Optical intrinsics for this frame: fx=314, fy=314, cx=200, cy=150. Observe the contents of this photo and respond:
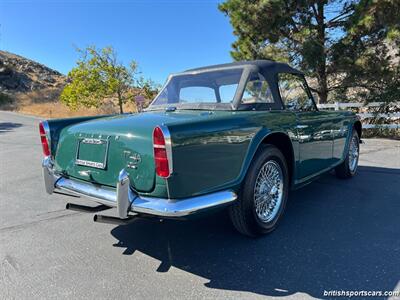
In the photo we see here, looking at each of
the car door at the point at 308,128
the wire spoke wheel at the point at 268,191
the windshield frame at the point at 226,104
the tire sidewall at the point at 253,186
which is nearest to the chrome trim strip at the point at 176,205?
the tire sidewall at the point at 253,186

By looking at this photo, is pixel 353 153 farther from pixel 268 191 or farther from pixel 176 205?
pixel 176 205

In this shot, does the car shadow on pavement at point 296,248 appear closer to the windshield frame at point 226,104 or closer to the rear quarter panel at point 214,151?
the rear quarter panel at point 214,151

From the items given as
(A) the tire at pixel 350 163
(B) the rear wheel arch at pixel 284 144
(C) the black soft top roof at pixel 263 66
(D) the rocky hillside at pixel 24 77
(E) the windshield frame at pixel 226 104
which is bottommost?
(A) the tire at pixel 350 163

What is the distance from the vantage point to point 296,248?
280cm

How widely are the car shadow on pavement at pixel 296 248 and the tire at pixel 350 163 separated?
3.08ft

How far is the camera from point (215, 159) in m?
2.52

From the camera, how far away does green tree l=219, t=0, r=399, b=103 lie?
9.82 metres

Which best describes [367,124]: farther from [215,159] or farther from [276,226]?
[215,159]

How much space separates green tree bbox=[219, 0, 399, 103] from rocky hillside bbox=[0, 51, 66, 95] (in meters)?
50.7

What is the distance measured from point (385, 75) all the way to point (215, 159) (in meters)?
10.2

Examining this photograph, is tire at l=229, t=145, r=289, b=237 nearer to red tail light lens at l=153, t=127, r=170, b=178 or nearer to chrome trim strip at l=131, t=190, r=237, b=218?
chrome trim strip at l=131, t=190, r=237, b=218

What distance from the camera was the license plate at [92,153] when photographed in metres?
2.68

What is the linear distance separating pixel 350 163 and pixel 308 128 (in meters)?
2.02

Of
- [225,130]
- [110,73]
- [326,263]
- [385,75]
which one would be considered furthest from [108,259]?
[110,73]
